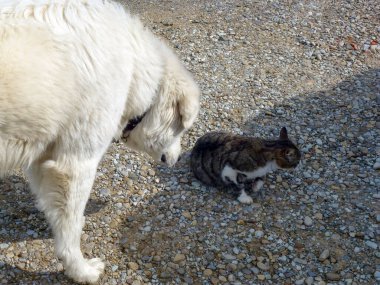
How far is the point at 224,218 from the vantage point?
433cm

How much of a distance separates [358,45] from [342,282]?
3.87 metres

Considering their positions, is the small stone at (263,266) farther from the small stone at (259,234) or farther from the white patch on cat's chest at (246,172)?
the white patch on cat's chest at (246,172)

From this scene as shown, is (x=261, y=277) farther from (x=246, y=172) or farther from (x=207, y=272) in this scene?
(x=246, y=172)

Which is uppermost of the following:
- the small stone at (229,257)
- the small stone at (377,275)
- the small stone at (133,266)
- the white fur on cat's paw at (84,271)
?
the small stone at (377,275)

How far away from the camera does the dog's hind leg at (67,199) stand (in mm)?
3188

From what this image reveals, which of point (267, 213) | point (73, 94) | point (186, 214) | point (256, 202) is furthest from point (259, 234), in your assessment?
point (73, 94)

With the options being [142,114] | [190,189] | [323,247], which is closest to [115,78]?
[142,114]

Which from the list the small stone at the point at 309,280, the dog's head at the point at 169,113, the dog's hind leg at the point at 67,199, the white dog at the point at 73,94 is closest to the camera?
the white dog at the point at 73,94

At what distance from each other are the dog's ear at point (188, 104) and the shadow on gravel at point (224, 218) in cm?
106

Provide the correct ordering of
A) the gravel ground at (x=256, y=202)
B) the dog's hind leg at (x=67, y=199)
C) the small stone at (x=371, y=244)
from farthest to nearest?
1. the small stone at (x=371, y=244)
2. the gravel ground at (x=256, y=202)
3. the dog's hind leg at (x=67, y=199)

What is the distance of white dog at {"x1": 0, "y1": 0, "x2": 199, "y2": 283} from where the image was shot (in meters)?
2.80

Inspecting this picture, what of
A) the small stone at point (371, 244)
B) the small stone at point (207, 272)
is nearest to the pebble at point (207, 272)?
the small stone at point (207, 272)

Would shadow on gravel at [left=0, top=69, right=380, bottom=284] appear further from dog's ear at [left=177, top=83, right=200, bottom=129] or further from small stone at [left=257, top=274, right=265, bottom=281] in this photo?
dog's ear at [left=177, top=83, right=200, bottom=129]

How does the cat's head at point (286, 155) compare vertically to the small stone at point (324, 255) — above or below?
above
